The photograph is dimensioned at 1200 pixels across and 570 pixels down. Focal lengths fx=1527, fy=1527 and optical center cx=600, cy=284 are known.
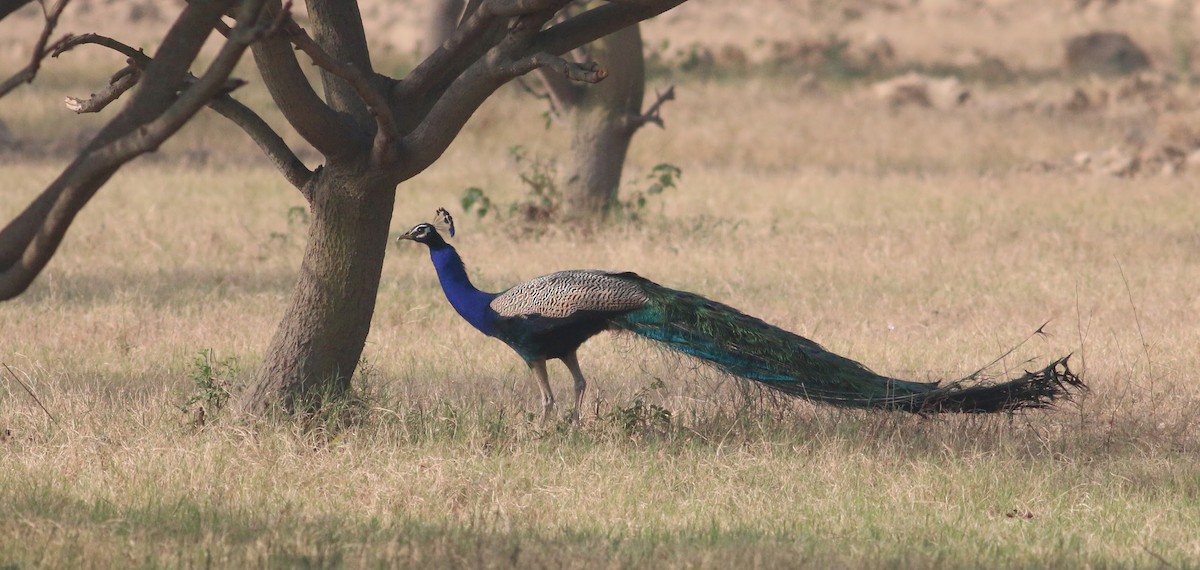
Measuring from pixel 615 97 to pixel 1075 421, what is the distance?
24.3 ft

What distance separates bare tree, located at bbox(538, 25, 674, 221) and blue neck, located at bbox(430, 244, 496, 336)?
7005 mm

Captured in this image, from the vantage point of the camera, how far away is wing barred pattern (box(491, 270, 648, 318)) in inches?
261

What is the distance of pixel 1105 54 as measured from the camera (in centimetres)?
3562

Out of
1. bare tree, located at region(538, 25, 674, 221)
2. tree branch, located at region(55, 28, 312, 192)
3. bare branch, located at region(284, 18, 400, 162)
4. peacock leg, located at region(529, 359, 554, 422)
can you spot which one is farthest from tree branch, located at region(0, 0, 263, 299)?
bare tree, located at region(538, 25, 674, 221)

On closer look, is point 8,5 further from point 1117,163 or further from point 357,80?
point 1117,163

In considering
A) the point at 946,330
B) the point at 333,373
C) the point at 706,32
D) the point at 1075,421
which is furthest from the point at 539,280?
the point at 706,32

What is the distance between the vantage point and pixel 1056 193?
53.4ft

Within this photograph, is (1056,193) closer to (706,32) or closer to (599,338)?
(599,338)

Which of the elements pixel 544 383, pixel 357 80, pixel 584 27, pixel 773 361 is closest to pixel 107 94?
pixel 357 80

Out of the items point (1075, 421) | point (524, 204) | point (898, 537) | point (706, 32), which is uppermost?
point (706, 32)

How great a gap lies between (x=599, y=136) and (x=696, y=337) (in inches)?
294

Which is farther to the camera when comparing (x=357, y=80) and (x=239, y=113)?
(x=239, y=113)

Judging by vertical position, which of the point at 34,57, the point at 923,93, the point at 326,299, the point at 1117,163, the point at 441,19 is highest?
the point at 923,93

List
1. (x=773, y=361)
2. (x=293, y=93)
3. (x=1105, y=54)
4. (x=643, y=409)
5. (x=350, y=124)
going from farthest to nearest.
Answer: (x=1105, y=54) < (x=643, y=409) < (x=773, y=361) < (x=350, y=124) < (x=293, y=93)
